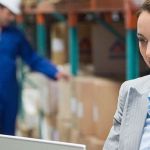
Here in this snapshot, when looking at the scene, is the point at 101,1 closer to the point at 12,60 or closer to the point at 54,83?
the point at 12,60

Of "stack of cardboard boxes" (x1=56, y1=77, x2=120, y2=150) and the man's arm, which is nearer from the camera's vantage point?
the man's arm

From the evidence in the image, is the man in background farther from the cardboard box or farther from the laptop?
the laptop

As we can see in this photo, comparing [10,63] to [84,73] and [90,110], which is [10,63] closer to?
[90,110]

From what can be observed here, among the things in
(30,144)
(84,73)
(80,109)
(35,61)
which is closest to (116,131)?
(30,144)

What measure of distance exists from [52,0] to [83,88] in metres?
0.96

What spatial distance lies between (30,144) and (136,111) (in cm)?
47

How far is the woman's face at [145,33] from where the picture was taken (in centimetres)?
155

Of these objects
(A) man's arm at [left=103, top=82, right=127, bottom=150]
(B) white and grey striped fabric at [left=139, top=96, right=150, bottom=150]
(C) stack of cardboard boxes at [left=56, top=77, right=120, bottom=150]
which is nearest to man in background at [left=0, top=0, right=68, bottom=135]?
(C) stack of cardboard boxes at [left=56, top=77, right=120, bottom=150]

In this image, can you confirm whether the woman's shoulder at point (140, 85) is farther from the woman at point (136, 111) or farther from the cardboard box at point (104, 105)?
the cardboard box at point (104, 105)

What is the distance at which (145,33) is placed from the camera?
1555 millimetres

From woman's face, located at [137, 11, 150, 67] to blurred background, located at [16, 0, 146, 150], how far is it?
50.8 inches

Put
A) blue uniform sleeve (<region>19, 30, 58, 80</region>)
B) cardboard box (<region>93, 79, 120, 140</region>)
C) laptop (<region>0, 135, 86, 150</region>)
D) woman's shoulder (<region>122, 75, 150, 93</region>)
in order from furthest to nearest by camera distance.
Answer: blue uniform sleeve (<region>19, 30, 58, 80</region>), cardboard box (<region>93, 79, 120, 140</region>), woman's shoulder (<region>122, 75, 150, 93</region>), laptop (<region>0, 135, 86, 150</region>)

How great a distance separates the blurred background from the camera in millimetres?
3707

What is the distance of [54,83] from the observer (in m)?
4.84
